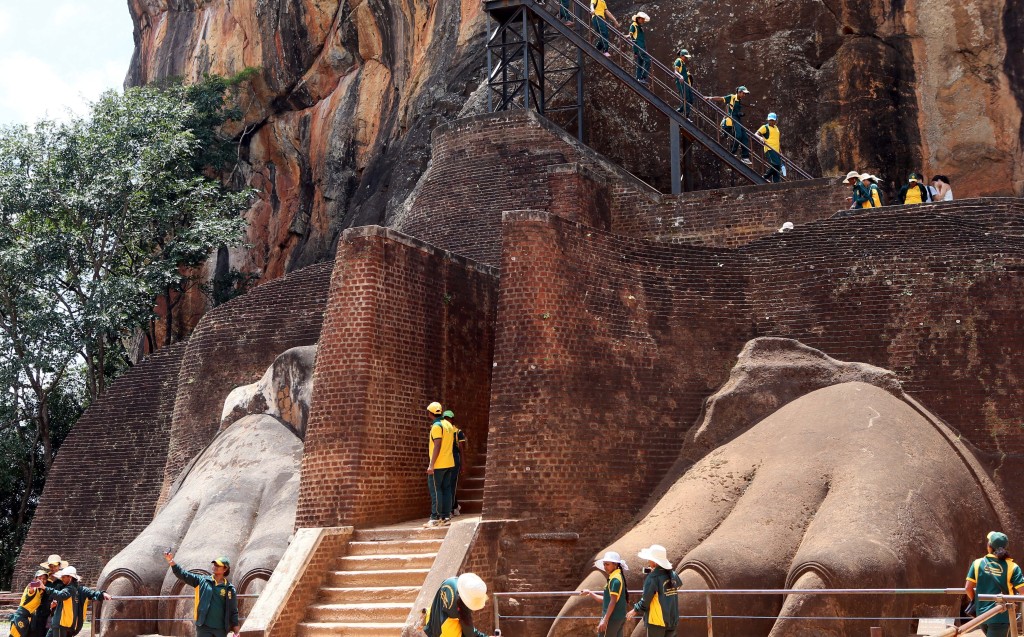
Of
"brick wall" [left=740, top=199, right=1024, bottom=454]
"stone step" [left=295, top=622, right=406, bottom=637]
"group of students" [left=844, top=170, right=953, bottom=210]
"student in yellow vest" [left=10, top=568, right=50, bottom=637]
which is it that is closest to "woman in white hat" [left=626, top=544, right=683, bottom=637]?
"stone step" [left=295, top=622, right=406, bottom=637]

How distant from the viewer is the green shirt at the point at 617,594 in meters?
11.8

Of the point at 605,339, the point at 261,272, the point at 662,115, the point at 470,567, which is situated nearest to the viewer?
the point at 470,567

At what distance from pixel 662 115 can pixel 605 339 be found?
10.8 metres

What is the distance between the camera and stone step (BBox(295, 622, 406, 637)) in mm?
14195

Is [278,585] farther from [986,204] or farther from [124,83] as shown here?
[124,83]

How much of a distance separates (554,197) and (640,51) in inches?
148

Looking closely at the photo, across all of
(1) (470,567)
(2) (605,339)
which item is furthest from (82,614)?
(2) (605,339)

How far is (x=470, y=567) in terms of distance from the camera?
47.9 ft

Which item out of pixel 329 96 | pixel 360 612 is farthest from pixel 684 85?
pixel 329 96

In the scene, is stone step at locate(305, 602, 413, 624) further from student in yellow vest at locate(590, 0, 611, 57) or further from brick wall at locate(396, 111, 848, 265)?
student in yellow vest at locate(590, 0, 611, 57)

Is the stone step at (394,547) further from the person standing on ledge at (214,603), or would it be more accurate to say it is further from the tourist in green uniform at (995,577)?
the tourist in green uniform at (995,577)

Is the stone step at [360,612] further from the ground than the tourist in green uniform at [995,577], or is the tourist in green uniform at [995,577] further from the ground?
the tourist in green uniform at [995,577]

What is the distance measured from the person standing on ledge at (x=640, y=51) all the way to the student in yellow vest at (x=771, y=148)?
93.4 inches

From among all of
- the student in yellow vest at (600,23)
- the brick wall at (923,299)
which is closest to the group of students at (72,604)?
the brick wall at (923,299)
